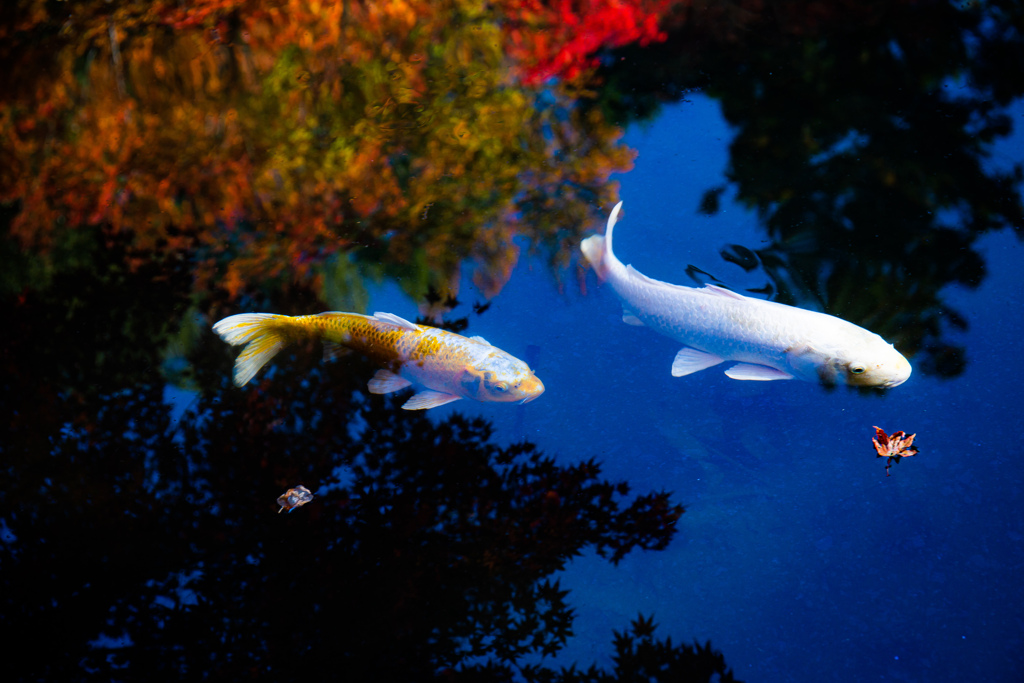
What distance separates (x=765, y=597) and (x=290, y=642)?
6.62 ft

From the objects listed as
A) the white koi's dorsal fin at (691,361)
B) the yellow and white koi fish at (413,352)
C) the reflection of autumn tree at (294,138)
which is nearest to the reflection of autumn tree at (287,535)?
the yellow and white koi fish at (413,352)

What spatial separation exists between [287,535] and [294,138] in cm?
252

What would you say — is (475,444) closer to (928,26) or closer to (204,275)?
(204,275)

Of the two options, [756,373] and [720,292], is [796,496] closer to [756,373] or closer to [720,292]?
[756,373]

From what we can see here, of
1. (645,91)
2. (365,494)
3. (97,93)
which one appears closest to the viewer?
(365,494)

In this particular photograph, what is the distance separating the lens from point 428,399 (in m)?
2.50

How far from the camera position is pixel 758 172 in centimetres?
298

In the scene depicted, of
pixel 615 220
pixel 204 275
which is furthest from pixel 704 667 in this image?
pixel 204 275

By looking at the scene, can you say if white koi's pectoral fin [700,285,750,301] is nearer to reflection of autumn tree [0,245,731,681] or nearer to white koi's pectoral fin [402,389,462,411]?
reflection of autumn tree [0,245,731,681]

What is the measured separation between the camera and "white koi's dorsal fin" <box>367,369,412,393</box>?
8.45ft

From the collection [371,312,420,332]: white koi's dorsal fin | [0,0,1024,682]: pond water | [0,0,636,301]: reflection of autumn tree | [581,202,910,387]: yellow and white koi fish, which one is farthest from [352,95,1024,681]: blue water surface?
[0,0,636,301]: reflection of autumn tree

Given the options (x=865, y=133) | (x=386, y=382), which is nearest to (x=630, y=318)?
(x=386, y=382)

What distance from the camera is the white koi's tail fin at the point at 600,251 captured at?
8.48 feet

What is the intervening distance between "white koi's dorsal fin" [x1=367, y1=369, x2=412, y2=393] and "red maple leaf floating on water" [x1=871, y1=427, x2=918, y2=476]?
6.73 feet
